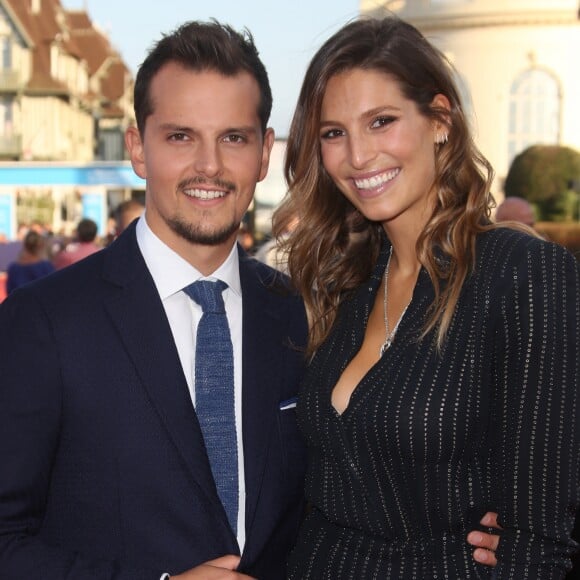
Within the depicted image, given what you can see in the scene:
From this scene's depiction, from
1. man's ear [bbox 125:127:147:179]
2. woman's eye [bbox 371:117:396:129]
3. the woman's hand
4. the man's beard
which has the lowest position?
the woman's hand

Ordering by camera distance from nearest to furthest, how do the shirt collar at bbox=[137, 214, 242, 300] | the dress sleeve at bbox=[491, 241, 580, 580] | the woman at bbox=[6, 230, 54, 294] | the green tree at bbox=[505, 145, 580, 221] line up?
1. the dress sleeve at bbox=[491, 241, 580, 580]
2. the shirt collar at bbox=[137, 214, 242, 300]
3. the woman at bbox=[6, 230, 54, 294]
4. the green tree at bbox=[505, 145, 580, 221]

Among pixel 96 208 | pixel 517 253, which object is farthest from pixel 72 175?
pixel 517 253

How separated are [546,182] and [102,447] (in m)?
29.6

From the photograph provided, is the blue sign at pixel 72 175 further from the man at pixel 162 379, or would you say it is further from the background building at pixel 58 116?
the man at pixel 162 379

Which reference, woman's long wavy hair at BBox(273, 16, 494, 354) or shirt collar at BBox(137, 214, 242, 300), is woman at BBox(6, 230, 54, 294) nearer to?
woman's long wavy hair at BBox(273, 16, 494, 354)

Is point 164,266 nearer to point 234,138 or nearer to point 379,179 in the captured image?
point 234,138

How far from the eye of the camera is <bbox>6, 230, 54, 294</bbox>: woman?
11562 mm

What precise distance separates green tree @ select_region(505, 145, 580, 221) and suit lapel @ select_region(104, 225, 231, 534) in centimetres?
2900

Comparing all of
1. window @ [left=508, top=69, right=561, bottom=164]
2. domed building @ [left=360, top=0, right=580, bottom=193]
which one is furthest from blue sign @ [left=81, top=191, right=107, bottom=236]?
window @ [left=508, top=69, right=561, bottom=164]

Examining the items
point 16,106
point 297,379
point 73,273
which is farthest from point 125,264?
Answer: point 16,106

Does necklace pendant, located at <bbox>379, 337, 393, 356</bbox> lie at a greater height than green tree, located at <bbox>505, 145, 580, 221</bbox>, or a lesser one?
lesser

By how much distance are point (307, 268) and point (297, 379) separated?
54 cm

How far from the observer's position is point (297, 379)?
10.3 ft

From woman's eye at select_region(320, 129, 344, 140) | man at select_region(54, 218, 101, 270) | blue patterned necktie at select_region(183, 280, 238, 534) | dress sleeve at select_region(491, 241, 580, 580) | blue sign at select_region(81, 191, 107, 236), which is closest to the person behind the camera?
dress sleeve at select_region(491, 241, 580, 580)
